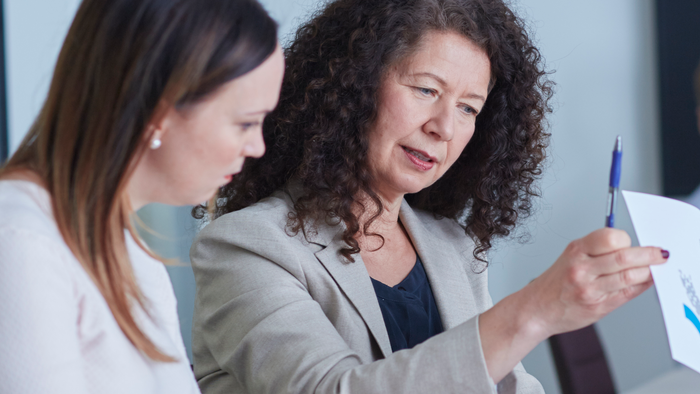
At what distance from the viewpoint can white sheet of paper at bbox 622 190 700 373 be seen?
0.78m

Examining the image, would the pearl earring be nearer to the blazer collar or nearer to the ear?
the ear

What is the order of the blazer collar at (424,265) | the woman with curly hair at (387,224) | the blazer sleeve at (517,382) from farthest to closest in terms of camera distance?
1. the blazer collar at (424,265)
2. the blazer sleeve at (517,382)
3. the woman with curly hair at (387,224)

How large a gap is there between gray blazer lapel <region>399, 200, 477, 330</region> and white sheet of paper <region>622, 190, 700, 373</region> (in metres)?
0.54

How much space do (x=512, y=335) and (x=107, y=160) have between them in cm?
57

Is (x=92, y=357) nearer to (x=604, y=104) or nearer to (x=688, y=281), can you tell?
(x=688, y=281)

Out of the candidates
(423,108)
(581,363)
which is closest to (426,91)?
(423,108)

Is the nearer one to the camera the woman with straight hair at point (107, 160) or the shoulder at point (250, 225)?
the woman with straight hair at point (107, 160)

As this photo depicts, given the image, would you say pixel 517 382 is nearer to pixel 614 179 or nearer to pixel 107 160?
pixel 614 179

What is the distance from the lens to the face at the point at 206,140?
0.70 metres

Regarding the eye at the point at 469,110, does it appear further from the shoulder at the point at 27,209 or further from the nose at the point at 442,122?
the shoulder at the point at 27,209

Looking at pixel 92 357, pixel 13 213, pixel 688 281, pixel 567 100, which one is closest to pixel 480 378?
pixel 688 281

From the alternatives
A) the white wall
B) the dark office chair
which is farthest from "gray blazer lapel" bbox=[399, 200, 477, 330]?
the white wall

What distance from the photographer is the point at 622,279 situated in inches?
30.3

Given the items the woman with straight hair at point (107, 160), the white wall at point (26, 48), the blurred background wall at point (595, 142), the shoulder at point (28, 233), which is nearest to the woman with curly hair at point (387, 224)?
the woman with straight hair at point (107, 160)
